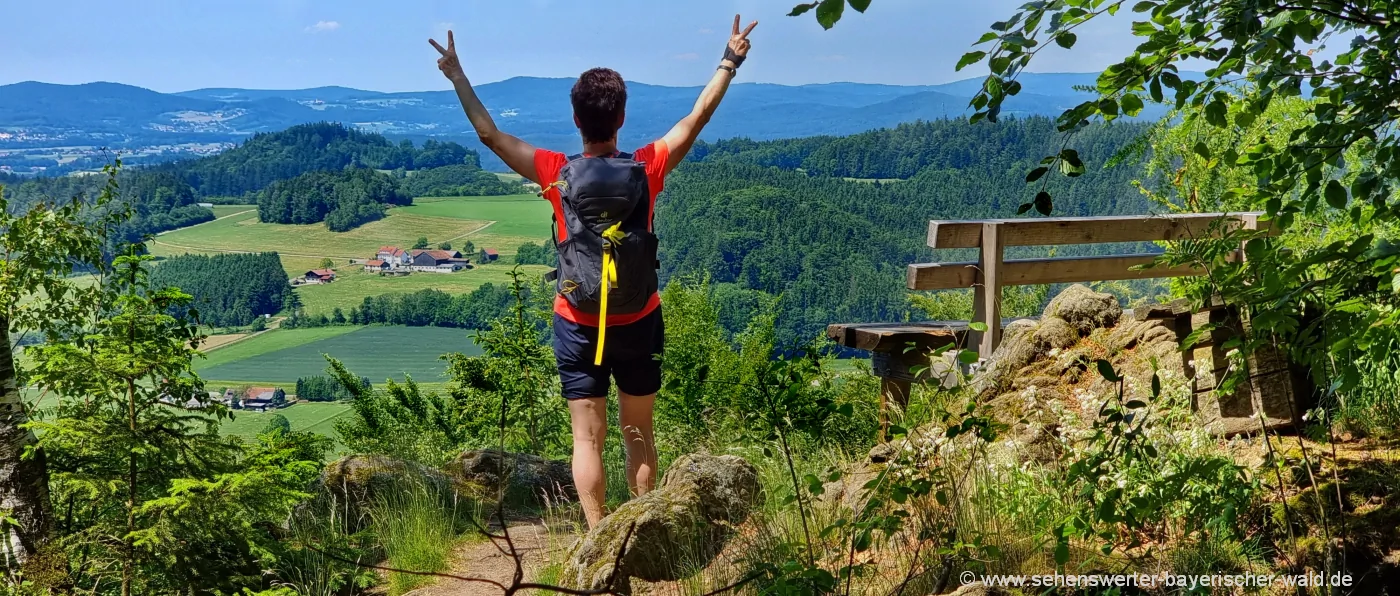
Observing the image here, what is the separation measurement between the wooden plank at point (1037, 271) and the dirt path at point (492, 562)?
3.17 m

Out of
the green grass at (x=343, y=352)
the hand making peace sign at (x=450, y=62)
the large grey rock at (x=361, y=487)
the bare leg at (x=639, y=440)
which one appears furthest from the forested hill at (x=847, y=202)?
the hand making peace sign at (x=450, y=62)

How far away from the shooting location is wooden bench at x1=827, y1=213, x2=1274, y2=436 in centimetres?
651

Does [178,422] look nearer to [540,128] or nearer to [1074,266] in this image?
[1074,266]

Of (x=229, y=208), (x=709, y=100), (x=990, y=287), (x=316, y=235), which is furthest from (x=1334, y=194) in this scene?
(x=229, y=208)

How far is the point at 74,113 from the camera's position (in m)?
142

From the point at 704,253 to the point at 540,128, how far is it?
62.3 m

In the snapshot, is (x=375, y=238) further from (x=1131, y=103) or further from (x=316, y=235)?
(x=1131, y=103)

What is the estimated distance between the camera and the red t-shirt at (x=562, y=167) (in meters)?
3.41

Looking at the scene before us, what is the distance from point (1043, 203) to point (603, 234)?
1.56 m

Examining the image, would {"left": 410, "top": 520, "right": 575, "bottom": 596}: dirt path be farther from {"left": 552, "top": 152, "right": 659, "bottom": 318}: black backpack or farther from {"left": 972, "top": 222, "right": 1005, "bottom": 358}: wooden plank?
{"left": 972, "top": 222, "right": 1005, "bottom": 358}: wooden plank

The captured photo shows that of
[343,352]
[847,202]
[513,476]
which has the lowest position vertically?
[343,352]

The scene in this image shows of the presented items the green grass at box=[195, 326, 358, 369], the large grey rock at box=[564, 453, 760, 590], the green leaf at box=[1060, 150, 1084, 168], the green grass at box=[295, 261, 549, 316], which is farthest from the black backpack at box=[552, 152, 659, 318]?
the green grass at box=[295, 261, 549, 316]

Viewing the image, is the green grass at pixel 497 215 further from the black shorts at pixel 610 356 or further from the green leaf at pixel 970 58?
the green leaf at pixel 970 58

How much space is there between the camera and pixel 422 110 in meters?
167
